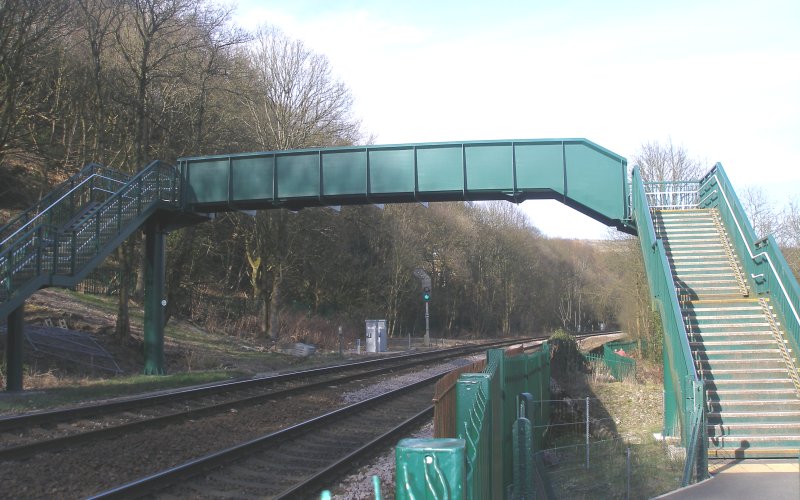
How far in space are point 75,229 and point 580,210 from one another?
1370 centimetres

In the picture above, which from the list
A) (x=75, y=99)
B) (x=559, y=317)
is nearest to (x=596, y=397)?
(x=75, y=99)

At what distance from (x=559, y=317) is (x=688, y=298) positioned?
61.8 metres

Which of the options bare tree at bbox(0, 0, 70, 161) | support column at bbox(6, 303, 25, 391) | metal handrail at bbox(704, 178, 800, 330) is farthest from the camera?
bare tree at bbox(0, 0, 70, 161)

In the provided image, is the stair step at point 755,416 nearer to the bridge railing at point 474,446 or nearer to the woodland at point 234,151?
the bridge railing at point 474,446

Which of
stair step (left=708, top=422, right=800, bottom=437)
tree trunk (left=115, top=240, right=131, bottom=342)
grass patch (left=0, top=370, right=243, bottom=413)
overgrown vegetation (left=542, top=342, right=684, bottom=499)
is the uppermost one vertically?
tree trunk (left=115, top=240, right=131, bottom=342)

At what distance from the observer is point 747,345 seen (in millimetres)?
12734

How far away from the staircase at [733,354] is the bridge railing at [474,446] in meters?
3.27

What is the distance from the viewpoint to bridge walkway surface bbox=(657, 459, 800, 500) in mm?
7770

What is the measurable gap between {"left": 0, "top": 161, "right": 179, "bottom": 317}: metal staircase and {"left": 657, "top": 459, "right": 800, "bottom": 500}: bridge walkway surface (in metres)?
13.3

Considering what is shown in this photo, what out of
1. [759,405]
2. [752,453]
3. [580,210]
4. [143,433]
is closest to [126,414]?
[143,433]

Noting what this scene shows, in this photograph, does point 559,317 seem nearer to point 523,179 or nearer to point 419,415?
point 523,179

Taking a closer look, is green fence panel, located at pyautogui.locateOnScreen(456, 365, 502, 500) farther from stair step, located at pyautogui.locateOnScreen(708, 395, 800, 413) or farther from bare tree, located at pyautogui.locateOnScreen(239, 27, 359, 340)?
bare tree, located at pyautogui.locateOnScreen(239, 27, 359, 340)

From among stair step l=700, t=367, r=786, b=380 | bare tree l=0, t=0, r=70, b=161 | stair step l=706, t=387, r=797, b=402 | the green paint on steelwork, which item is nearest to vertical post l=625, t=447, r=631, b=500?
stair step l=706, t=387, r=797, b=402

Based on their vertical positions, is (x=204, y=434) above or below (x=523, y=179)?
below
